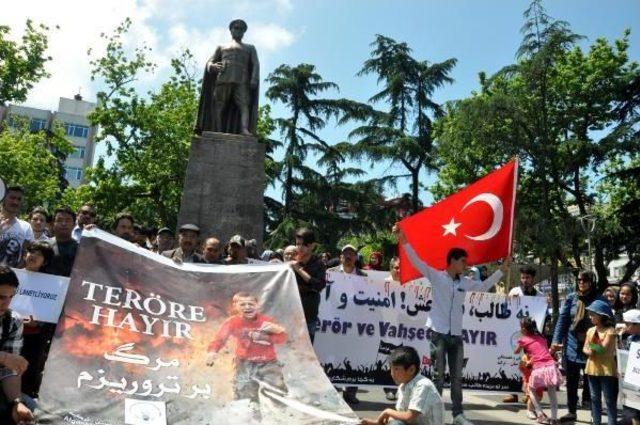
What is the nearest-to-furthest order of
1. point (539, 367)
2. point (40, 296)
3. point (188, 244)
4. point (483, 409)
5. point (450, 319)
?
point (40, 296) → point (450, 319) → point (188, 244) → point (539, 367) → point (483, 409)

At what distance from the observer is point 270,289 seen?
208 inches

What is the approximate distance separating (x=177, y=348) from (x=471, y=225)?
3.55 meters

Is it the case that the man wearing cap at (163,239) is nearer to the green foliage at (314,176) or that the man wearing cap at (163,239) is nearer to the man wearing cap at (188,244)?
the man wearing cap at (188,244)

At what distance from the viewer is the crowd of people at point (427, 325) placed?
4.02 m

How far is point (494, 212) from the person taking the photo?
6652 mm

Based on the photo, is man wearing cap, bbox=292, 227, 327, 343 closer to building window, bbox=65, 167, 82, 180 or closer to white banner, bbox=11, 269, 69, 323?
white banner, bbox=11, 269, 69, 323

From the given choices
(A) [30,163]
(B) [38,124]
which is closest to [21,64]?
(A) [30,163]

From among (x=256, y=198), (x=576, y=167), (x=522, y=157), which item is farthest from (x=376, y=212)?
(x=256, y=198)

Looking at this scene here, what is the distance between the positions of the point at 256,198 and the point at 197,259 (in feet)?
14.6

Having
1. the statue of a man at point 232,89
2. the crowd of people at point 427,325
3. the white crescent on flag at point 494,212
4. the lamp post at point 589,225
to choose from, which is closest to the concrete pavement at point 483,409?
the crowd of people at point 427,325

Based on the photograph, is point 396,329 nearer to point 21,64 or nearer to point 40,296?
point 40,296

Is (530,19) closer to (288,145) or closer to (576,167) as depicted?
(576,167)

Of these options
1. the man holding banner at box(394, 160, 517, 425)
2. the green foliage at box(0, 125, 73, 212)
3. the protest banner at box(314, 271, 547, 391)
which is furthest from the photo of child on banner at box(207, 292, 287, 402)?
the green foliage at box(0, 125, 73, 212)

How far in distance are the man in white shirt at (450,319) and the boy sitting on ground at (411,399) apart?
1450 millimetres
